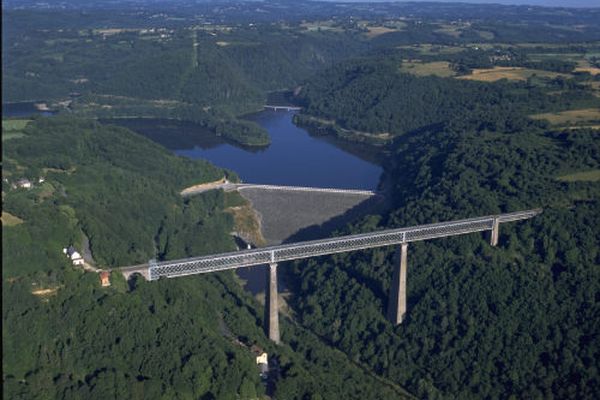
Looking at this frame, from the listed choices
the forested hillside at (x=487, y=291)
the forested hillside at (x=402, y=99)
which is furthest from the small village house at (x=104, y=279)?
the forested hillside at (x=402, y=99)

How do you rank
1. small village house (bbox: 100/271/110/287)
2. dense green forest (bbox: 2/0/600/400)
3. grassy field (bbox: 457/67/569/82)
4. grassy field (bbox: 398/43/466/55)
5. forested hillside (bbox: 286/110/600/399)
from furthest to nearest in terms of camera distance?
grassy field (bbox: 398/43/466/55)
grassy field (bbox: 457/67/569/82)
forested hillside (bbox: 286/110/600/399)
small village house (bbox: 100/271/110/287)
dense green forest (bbox: 2/0/600/400)

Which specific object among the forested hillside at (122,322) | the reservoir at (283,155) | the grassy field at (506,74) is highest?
the grassy field at (506,74)

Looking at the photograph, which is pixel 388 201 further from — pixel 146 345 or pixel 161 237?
pixel 146 345

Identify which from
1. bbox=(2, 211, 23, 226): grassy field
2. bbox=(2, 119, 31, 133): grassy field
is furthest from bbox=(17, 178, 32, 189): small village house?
bbox=(2, 119, 31, 133): grassy field

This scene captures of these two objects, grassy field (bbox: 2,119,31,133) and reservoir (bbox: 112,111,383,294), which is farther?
reservoir (bbox: 112,111,383,294)

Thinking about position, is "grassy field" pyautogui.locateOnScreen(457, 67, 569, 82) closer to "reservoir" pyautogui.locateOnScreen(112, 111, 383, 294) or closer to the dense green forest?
the dense green forest

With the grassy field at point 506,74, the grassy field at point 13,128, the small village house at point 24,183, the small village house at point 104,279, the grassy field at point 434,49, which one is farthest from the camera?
the grassy field at point 434,49

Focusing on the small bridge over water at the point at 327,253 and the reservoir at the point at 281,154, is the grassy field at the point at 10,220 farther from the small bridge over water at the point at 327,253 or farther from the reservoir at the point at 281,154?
the reservoir at the point at 281,154
